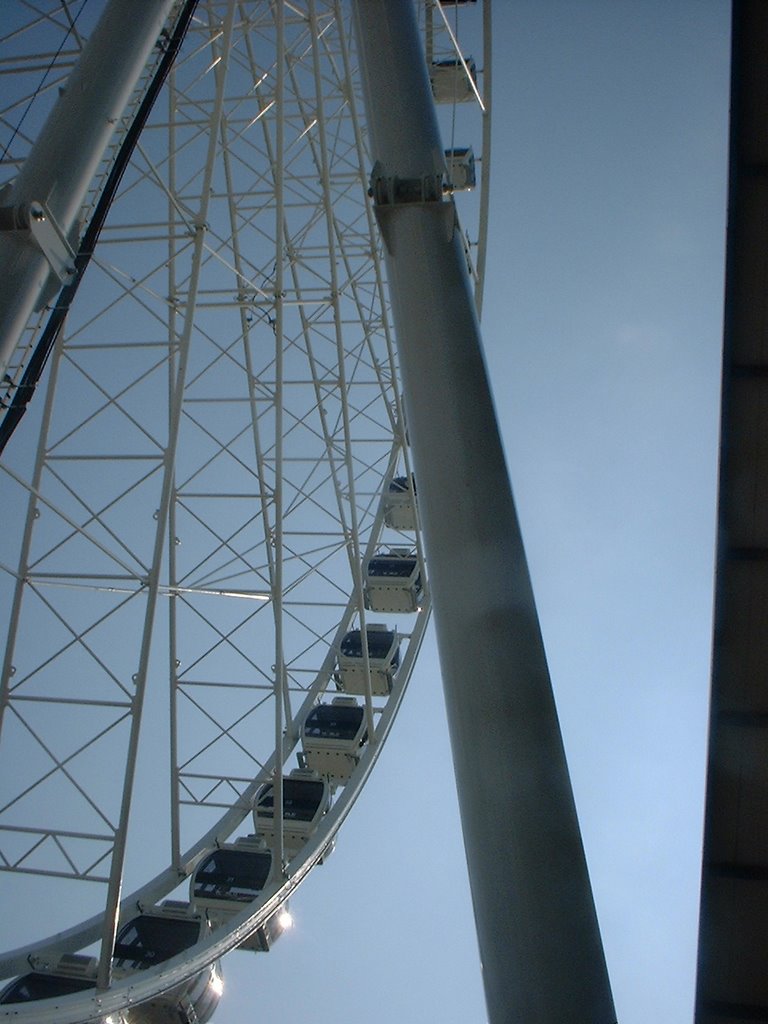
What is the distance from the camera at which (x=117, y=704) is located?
9516 mm

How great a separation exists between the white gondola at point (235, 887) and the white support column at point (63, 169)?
9.29 m

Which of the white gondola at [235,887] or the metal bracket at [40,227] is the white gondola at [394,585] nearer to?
the white gondola at [235,887]

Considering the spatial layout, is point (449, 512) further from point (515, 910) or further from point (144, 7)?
point (144, 7)

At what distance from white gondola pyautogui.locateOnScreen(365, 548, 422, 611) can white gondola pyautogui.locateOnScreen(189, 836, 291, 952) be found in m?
6.88

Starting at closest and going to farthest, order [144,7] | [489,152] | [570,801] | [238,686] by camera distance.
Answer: [570,801] → [144,7] → [489,152] → [238,686]

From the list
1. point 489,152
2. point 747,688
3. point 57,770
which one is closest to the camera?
point 747,688

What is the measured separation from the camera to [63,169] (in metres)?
6.32

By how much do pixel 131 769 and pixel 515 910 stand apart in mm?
6947

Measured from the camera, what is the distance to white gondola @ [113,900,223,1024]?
10586 millimetres

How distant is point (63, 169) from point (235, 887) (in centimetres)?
1047

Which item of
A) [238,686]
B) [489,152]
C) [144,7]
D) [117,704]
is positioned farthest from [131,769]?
[489,152]

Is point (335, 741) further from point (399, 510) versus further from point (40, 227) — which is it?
point (40, 227)

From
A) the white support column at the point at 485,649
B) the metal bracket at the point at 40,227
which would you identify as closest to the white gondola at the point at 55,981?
the metal bracket at the point at 40,227

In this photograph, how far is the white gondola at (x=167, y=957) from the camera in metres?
10.6
